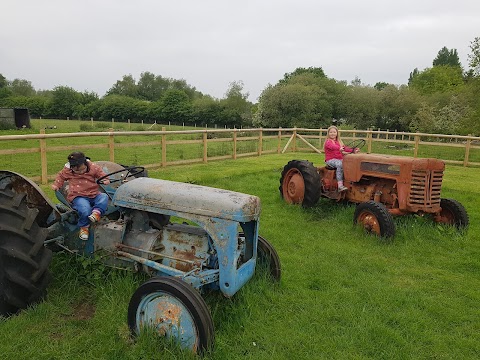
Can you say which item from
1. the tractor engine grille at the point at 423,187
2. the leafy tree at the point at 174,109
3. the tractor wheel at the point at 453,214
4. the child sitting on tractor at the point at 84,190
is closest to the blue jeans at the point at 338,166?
the tractor engine grille at the point at 423,187

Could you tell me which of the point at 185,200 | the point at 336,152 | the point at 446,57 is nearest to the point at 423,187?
the point at 336,152

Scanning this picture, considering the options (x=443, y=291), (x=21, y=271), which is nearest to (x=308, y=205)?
(x=443, y=291)

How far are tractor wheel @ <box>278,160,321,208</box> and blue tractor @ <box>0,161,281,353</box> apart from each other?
3510 millimetres

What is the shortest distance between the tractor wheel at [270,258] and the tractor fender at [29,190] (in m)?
1.98

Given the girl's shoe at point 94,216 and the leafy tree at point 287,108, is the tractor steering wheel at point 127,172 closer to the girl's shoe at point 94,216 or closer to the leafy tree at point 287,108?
the girl's shoe at point 94,216

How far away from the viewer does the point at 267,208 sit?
7.34 m

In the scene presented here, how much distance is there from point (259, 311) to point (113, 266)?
1375 millimetres

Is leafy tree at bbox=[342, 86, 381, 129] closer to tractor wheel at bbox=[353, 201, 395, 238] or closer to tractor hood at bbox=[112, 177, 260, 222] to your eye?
tractor wheel at bbox=[353, 201, 395, 238]

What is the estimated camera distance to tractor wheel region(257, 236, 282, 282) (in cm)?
398

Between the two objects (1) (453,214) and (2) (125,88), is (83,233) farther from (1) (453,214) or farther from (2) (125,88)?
(2) (125,88)

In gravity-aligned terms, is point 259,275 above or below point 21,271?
below

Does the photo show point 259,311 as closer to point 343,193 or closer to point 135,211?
point 135,211

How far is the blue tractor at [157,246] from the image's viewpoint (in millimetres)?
2896

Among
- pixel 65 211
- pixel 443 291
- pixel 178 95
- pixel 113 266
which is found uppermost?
pixel 178 95
